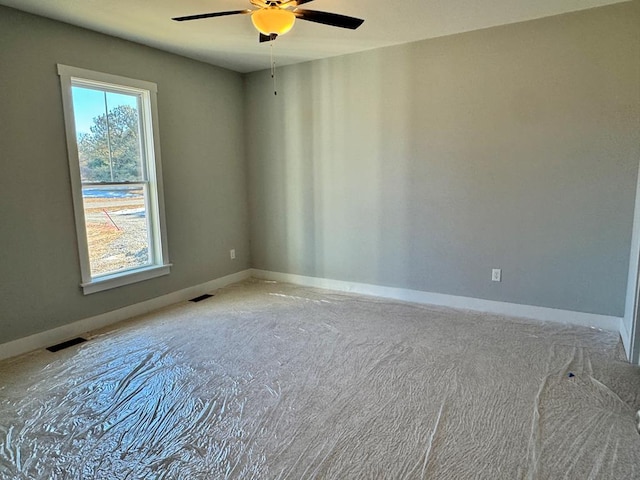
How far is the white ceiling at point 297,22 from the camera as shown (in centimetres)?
288

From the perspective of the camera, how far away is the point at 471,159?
12.1 feet

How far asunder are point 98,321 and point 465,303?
346 cm

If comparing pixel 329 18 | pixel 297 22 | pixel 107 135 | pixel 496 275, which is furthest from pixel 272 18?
pixel 496 275

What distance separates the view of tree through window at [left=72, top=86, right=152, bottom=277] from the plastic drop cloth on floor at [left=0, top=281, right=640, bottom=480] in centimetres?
84

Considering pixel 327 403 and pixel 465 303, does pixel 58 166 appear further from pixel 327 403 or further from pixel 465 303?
pixel 465 303

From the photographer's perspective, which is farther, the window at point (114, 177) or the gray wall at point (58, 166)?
the window at point (114, 177)

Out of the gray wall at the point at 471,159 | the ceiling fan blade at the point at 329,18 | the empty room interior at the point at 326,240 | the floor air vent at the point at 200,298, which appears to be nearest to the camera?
the empty room interior at the point at 326,240

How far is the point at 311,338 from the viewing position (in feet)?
10.8

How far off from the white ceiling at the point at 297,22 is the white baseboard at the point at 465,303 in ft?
8.11

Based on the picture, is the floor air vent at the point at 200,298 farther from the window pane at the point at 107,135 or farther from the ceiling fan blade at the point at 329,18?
the ceiling fan blade at the point at 329,18

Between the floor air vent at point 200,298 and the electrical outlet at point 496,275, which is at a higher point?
the electrical outlet at point 496,275

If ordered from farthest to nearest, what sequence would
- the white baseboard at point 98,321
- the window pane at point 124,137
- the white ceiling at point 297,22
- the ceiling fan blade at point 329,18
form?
the window pane at point 124,137 < the white baseboard at point 98,321 < the white ceiling at point 297,22 < the ceiling fan blade at point 329,18

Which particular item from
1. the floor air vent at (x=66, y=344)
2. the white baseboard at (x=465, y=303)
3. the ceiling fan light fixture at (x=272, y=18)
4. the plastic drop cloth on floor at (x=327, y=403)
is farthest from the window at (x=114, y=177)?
the ceiling fan light fixture at (x=272, y=18)

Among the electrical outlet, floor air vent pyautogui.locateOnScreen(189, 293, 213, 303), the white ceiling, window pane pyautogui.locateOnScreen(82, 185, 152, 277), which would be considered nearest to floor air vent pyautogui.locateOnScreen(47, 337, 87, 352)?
window pane pyautogui.locateOnScreen(82, 185, 152, 277)
